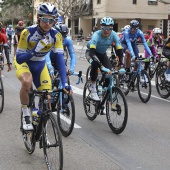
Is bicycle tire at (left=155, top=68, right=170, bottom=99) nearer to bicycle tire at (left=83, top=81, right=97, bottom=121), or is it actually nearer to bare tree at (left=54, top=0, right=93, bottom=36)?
bicycle tire at (left=83, top=81, right=97, bottom=121)

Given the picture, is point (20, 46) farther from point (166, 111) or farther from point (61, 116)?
point (166, 111)

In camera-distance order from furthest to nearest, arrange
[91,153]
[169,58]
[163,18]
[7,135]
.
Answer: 1. [163,18]
2. [169,58]
3. [7,135]
4. [91,153]

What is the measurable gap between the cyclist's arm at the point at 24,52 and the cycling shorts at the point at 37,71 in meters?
0.10

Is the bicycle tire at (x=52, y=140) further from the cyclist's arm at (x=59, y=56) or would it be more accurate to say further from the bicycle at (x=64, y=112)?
the bicycle at (x=64, y=112)

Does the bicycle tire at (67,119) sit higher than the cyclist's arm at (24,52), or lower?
lower

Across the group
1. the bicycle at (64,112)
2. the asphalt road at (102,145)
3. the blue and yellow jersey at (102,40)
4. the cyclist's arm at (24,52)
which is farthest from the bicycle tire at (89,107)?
the cyclist's arm at (24,52)

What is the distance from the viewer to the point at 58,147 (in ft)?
15.7

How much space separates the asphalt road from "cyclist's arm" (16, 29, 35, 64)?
1.34 metres

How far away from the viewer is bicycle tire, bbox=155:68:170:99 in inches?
457

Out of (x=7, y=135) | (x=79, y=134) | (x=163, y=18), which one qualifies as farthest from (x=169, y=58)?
(x=163, y=18)

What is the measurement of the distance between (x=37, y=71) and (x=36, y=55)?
0.76 ft

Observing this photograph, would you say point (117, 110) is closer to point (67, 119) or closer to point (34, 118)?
point (67, 119)

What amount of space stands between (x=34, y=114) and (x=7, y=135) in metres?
1.72

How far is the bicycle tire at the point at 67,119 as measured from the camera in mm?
7037
